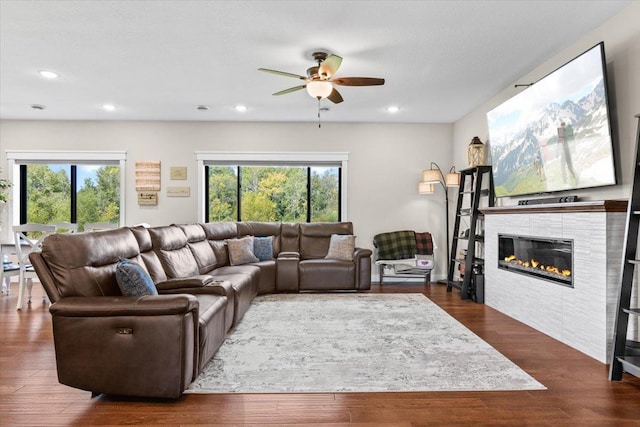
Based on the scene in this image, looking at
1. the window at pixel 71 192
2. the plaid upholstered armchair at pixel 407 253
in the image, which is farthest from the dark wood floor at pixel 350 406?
the window at pixel 71 192

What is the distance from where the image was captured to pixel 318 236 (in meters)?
6.18

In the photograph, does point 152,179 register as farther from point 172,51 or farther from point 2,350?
point 2,350

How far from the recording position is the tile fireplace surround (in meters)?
2.83

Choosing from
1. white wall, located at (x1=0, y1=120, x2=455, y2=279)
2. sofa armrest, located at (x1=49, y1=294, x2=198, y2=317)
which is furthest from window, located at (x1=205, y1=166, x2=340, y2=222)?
sofa armrest, located at (x1=49, y1=294, x2=198, y2=317)

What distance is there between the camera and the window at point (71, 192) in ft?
21.2

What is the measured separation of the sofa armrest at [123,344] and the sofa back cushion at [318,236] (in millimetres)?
3932

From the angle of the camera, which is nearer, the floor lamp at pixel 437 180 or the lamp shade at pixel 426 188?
the floor lamp at pixel 437 180

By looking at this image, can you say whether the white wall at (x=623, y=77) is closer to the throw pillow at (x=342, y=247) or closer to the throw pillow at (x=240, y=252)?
the throw pillow at (x=342, y=247)

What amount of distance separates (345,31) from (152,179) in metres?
4.32

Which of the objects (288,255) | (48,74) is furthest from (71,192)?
(288,255)

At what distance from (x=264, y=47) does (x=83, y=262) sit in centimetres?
234

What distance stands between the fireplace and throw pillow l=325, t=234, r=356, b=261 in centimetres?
206

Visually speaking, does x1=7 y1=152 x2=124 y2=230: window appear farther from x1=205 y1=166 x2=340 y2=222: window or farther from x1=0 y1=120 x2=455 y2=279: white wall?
x1=205 y1=166 x2=340 y2=222: window

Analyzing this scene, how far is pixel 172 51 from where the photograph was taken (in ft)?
12.2
